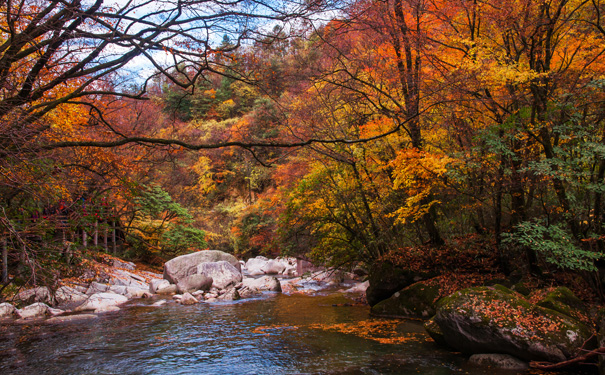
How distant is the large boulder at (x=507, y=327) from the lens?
5621 millimetres

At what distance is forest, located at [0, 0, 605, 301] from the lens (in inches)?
182

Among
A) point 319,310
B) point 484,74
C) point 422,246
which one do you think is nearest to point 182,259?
point 319,310

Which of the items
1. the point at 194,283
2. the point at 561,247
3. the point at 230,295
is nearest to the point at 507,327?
the point at 561,247

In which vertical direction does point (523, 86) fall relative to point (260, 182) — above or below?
above

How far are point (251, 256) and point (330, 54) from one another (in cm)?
2197

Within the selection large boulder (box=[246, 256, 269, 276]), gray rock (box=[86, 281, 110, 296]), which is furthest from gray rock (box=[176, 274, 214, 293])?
large boulder (box=[246, 256, 269, 276])

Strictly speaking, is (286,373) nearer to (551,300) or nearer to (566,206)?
(551,300)

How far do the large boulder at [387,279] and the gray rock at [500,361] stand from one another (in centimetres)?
406

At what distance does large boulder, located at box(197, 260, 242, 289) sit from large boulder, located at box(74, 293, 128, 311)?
353cm

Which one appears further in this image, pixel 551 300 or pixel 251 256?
pixel 251 256

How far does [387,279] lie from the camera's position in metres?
10.5

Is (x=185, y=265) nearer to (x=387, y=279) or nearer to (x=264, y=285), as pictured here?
(x=264, y=285)

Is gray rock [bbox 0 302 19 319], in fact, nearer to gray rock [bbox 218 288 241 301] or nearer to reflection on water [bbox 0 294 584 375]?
reflection on water [bbox 0 294 584 375]

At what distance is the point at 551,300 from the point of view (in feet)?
21.1
